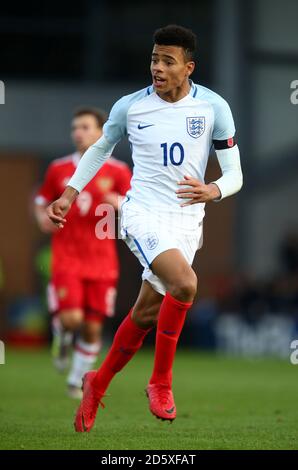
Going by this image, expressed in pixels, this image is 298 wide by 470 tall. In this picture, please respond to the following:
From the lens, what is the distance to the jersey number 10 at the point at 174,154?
6.95m

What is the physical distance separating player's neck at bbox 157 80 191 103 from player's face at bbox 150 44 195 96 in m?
0.08

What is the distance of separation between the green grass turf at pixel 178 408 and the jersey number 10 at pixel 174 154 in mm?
1673

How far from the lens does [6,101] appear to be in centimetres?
2170

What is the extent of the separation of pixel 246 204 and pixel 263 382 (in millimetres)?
11448

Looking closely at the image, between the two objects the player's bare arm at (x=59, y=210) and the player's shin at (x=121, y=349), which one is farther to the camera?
the player's shin at (x=121, y=349)

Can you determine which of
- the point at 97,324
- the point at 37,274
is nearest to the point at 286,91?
the point at 37,274

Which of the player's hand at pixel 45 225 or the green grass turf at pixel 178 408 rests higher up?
the player's hand at pixel 45 225

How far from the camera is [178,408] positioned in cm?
918

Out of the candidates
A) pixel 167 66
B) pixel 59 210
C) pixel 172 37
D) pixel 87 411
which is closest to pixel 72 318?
pixel 87 411

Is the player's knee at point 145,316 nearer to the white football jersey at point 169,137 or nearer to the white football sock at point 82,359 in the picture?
the white football jersey at point 169,137

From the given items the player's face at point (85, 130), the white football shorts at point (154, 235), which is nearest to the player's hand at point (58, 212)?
the white football shorts at point (154, 235)

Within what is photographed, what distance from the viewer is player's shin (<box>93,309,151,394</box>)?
23.3 feet

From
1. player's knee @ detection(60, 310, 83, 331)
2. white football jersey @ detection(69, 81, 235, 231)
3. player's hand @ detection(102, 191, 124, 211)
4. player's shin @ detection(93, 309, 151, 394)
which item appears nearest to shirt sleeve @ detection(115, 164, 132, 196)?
player's hand @ detection(102, 191, 124, 211)

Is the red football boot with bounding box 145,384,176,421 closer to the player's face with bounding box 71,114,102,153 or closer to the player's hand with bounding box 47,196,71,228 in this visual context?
the player's hand with bounding box 47,196,71,228
